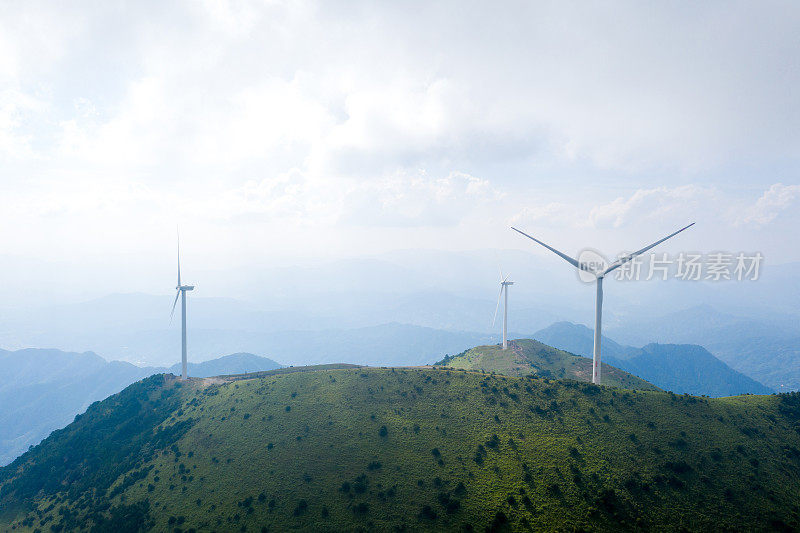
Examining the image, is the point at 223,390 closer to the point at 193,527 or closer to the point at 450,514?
the point at 193,527

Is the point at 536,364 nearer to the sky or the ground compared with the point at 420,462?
nearer to the ground

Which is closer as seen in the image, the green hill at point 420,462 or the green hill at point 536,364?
the green hill at point 420,462

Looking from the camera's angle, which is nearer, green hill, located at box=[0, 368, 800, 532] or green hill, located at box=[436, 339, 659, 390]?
green hill, located at box=[0, 368, 800, 532]

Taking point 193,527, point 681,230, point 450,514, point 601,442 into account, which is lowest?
point 193,527

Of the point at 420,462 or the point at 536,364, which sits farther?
the point at 536,364

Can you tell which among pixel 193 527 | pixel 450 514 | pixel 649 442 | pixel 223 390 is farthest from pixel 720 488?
pixel 223 390
